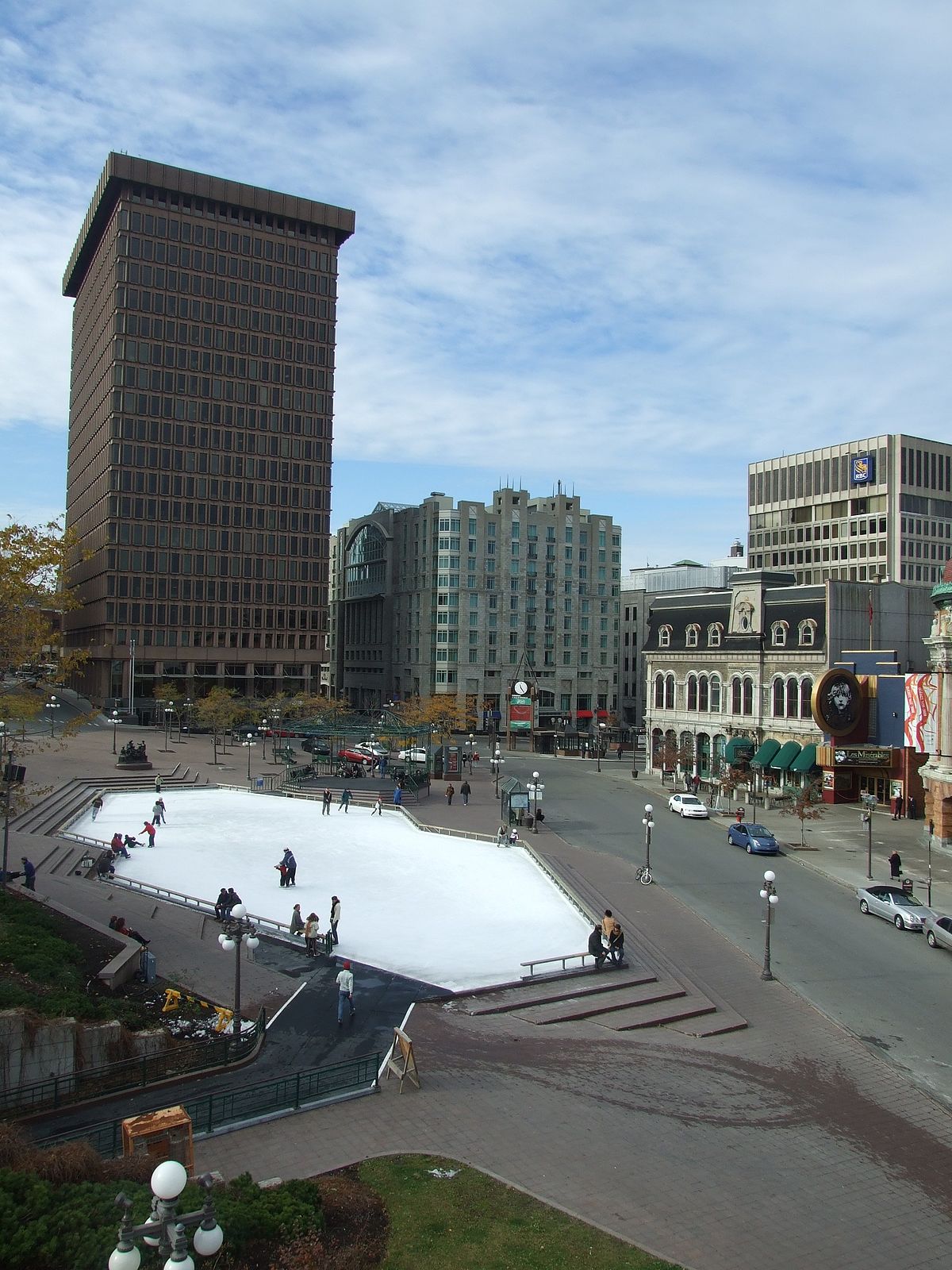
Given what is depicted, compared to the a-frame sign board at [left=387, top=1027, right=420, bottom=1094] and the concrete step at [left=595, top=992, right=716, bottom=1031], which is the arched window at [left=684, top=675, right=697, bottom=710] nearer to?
the concrete step at [left=595, top=992, right=716, bottom=1031]

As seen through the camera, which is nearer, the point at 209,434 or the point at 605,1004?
the point at 605,1004

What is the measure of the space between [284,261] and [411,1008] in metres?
112

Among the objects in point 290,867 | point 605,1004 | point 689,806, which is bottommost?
point 605,1004

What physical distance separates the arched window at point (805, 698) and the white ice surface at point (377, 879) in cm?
2994

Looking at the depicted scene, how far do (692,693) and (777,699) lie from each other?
9.53 meters

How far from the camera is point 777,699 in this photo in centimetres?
6838

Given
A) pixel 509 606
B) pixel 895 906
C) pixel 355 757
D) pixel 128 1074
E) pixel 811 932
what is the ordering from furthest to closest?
pixel 509 606 → pixel 355 757 → pixel 895 906 → pixel 811 932 → pixel 128 1074

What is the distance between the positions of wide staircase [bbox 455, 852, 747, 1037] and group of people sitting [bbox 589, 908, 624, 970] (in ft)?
0.75

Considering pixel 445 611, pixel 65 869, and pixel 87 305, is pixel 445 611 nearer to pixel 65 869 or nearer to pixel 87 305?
pixel 87 305

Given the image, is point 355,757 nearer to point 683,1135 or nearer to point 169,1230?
point 683,1135

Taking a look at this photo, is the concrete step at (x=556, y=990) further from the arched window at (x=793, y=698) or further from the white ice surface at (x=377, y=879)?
the arched window at (x=793, y=698)

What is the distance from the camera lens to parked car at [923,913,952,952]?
3011 cm

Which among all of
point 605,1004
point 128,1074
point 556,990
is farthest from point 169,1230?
point 556,990

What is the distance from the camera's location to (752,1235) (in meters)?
13.9
